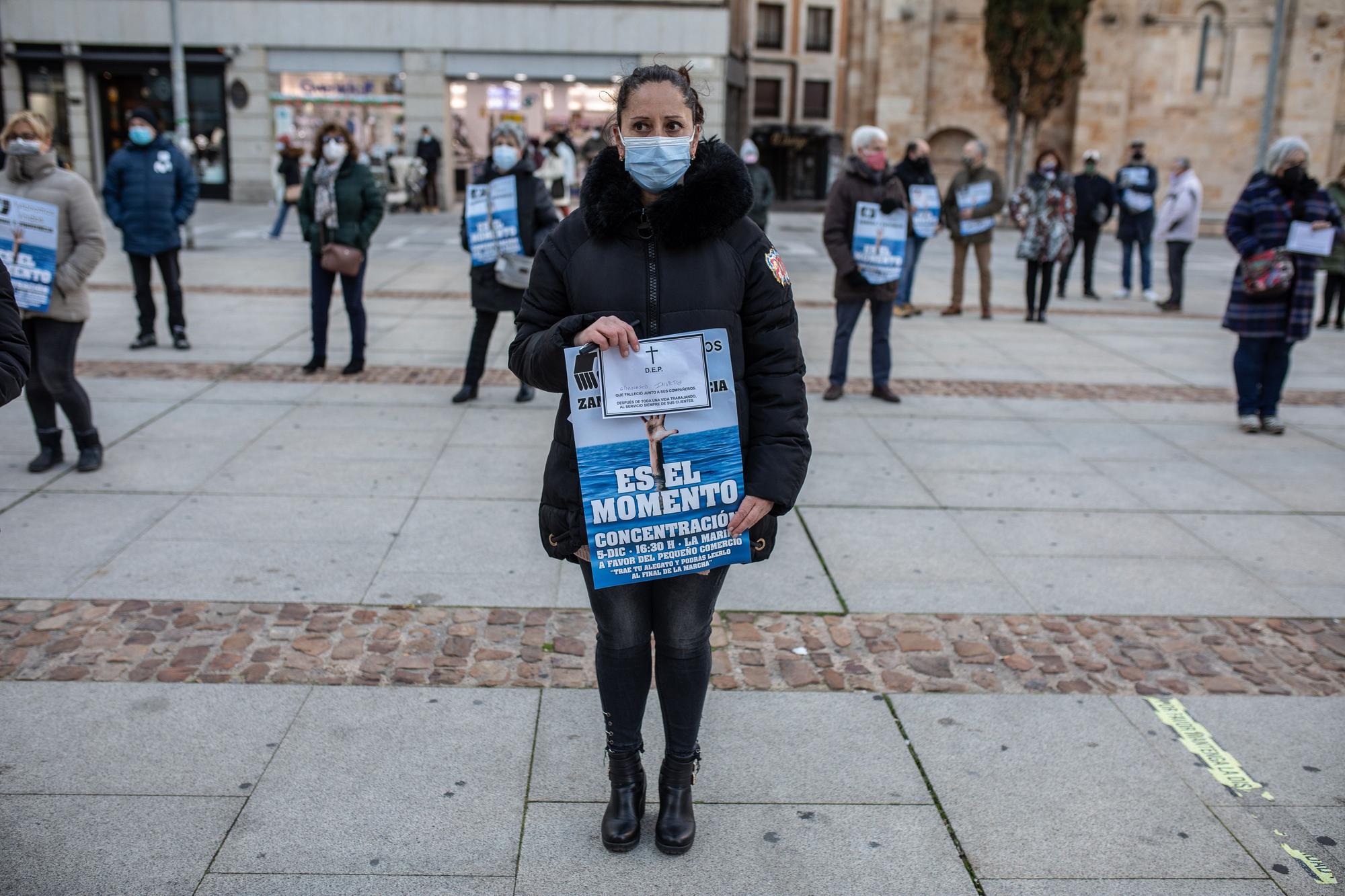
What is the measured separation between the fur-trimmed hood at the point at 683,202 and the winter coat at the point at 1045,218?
10429 mm

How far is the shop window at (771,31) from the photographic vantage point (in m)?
40.7

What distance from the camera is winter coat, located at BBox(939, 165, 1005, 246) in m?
12.2

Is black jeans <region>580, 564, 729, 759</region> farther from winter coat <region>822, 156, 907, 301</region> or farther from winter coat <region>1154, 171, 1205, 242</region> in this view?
winter coat <region>1154, 171, 1205, 242</region>

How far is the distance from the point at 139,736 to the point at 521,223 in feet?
15.7

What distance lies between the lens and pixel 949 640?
14.4ft

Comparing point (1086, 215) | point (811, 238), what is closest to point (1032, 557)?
point (1086, 215)

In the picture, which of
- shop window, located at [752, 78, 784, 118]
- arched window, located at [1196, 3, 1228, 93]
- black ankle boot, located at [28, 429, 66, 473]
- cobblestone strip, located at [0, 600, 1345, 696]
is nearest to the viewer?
cobblestone strip, located at [0, 600, 1345, 696]

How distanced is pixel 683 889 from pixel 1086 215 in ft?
43.0

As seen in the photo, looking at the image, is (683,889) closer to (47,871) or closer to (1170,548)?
(47,871)

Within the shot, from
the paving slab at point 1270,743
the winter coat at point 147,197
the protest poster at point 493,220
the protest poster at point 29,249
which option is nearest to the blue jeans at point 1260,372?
the paving slab at point 1270,743

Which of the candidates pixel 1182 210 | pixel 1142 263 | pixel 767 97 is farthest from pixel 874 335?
pixel 767 97

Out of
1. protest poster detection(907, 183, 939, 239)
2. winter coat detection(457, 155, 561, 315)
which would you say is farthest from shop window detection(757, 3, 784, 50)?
winter coat detection(457, 155, 561, 315)

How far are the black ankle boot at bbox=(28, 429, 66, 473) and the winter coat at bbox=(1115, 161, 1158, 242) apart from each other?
40.7 feet

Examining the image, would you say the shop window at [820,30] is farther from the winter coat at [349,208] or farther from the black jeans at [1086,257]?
the winter coat at [349,208]
